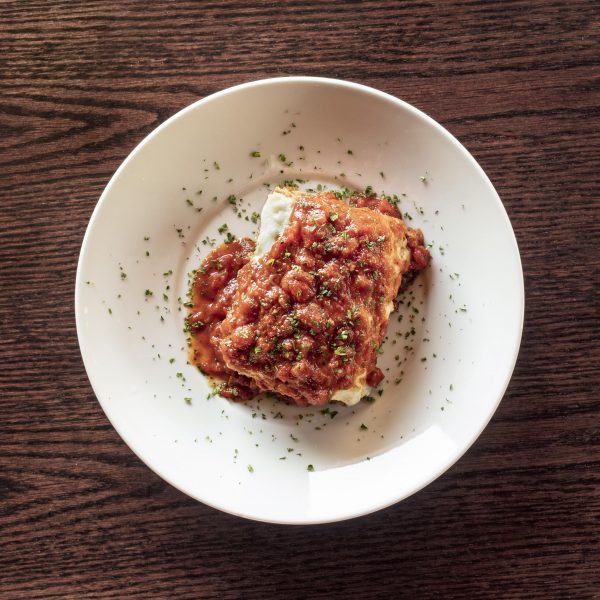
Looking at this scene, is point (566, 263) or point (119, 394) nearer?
point (119, 394)

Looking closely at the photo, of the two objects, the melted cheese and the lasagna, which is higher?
the melted cheese

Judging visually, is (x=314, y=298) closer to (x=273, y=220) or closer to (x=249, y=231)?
(x=273, y=220)

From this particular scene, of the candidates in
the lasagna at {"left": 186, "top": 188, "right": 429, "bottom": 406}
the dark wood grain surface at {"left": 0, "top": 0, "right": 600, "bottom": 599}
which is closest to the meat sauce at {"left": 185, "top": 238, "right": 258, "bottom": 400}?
the lasagna at {"left": 186, "top": 188, "right": 429, "bottom": 406}

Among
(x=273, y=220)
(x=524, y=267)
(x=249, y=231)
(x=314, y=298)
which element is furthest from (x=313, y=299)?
(x=524, y=267)

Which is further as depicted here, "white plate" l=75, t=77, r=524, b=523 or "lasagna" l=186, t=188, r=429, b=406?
"white plate" l=75, t=77, r=524, b=523

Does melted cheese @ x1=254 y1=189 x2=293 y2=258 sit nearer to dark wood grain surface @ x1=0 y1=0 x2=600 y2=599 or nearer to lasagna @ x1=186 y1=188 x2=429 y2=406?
lasagna @ x1=186 y1=188 x2=429 y2=406

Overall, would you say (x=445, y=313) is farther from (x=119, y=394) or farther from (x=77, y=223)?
(x=77, y=223)

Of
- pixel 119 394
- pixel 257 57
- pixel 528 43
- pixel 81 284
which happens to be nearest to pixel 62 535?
pixel 119 394
